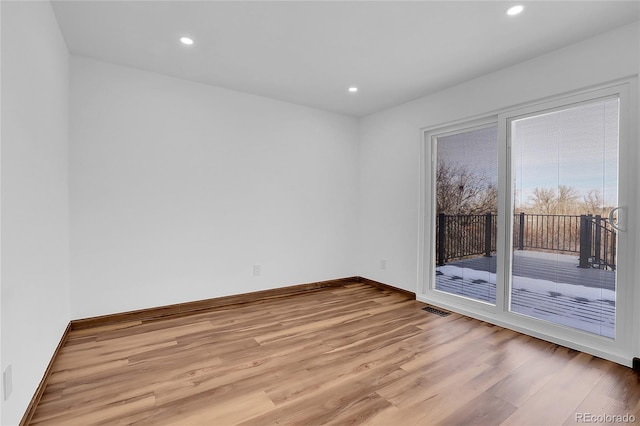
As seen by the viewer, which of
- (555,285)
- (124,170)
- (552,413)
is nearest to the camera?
(552,413)

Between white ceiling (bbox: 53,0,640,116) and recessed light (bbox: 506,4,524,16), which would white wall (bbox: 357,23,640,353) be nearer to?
white ceiling (bbox: 53,0,640,116)

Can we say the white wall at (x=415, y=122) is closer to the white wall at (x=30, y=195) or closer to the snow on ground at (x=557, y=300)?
the snow on ground at (x=557, y=300)

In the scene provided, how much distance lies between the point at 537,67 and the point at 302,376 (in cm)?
324

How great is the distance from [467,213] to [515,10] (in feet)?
6.55

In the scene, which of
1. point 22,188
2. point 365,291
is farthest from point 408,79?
point 22,188

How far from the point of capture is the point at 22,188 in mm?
1603

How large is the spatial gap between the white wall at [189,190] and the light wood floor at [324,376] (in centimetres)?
57

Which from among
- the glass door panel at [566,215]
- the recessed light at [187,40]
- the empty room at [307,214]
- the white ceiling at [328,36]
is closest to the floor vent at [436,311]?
the empty room at [307,214]

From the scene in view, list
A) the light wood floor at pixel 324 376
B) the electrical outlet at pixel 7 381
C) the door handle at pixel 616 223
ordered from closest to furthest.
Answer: the electrical outlet at pixel 7 381 < the light wood floor at pixel 324 376 < the door handle at pixel 616 223

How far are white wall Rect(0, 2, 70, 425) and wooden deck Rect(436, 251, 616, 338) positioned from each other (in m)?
3.70

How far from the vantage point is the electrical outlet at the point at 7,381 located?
135 cm

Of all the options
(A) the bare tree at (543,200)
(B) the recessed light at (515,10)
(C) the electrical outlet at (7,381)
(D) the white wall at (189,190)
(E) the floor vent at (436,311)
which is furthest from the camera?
(E) the floor vent at (436,311)

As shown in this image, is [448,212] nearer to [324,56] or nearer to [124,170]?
[324,56]

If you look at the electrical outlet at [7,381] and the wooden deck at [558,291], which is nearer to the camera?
the electrical outlet at [7,381]
